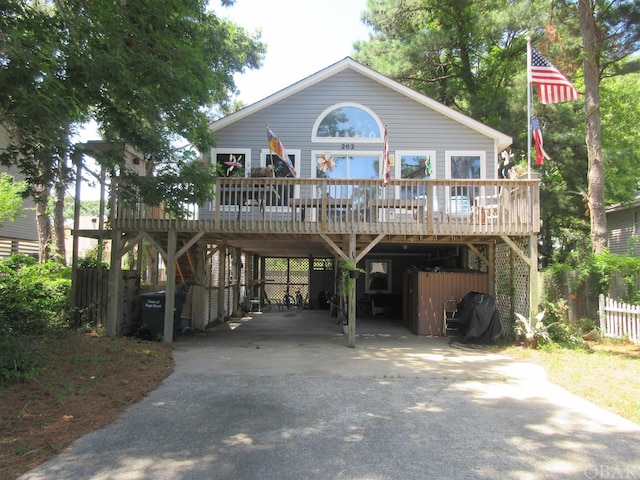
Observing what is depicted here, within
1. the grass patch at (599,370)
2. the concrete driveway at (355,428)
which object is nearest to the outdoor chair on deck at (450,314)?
the grass patch at (599,370)

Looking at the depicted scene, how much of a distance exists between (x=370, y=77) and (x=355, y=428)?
10500 mm

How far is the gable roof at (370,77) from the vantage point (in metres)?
12.2

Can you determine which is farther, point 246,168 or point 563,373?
point 246,168

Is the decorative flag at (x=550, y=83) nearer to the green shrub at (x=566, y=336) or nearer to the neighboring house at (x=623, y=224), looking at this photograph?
the green shrub at (x=566, y=336)

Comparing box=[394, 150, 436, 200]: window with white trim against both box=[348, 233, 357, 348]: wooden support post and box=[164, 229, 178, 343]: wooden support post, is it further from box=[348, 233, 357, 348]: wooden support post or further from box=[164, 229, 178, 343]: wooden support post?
box=[164, 229, 178, 343]: wooden support post

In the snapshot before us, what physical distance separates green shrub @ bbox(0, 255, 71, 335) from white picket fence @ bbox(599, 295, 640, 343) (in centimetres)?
1187

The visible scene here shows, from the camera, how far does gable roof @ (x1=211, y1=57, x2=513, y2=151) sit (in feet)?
40.1

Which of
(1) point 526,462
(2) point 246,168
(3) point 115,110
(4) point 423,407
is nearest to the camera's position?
(1) point 526,462

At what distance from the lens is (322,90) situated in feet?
41.6

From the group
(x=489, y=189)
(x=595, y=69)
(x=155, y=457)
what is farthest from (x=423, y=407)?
(x=595, y=69)

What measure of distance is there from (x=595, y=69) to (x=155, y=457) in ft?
44.3

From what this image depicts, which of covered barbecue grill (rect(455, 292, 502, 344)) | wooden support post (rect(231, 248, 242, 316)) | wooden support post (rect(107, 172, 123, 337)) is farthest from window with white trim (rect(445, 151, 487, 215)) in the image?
wooden support post (rect(107, 172, 123, 337))

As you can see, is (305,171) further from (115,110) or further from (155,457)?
(155,457)

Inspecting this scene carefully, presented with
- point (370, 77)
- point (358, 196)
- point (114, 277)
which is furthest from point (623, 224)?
point (114, 277)
